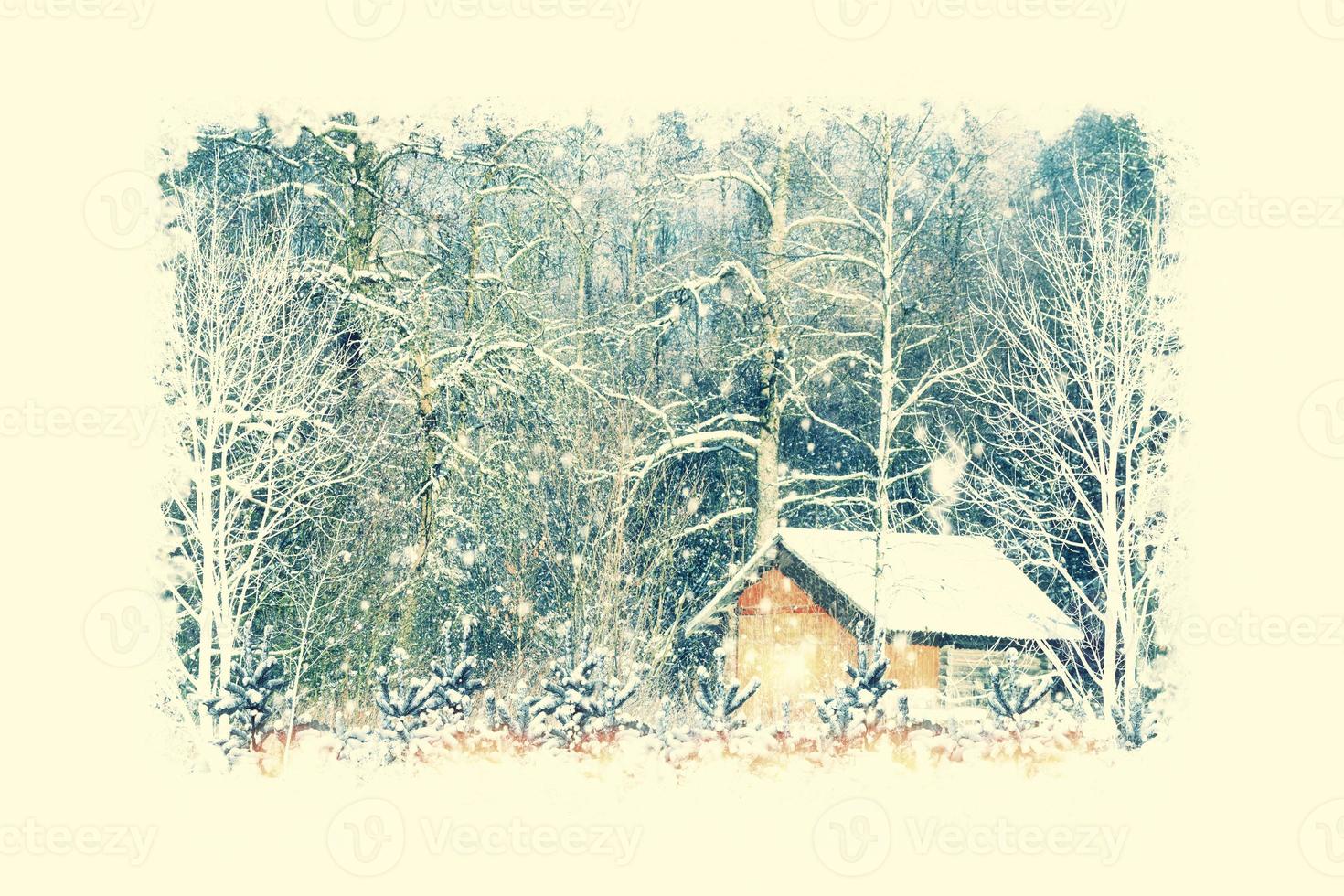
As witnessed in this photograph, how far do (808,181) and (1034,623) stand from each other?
8.63 m

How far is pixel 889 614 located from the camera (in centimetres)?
2045

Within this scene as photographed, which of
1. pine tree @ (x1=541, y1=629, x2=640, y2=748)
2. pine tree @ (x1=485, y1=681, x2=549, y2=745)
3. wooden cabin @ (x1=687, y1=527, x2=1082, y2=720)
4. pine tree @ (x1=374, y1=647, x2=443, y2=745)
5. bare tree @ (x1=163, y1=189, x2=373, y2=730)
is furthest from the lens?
wooden cabin @ (x1=687, y1=527, x2=1082, y2=720)

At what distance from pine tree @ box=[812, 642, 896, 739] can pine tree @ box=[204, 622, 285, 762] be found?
210 inches

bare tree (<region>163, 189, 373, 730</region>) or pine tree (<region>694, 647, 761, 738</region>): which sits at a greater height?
bare tree (<region>163, 189, 373, 730</region>)

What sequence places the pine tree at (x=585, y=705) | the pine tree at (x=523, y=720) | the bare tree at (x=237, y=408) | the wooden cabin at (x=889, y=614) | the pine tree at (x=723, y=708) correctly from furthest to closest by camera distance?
the wooden cabin at (x=889, y=614)
the bare tree at (x=237, y=408)
the pine tree at (x=723, y=708)
the pine tree at (x=523, y=720)
the pine tree at (x=585, y=705)

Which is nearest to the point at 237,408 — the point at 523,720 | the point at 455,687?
the point at 455,687

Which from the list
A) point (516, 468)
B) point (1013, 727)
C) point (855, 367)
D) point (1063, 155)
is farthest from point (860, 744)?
point (1063, 155)

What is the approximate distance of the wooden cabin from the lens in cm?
2062

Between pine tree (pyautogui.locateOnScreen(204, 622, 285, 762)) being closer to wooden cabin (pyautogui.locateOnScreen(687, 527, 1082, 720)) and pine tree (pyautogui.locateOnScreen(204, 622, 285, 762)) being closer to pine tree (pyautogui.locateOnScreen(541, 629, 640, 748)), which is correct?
pine tree (pyautogui.locateOnScreen(541, 629, 640, 748))

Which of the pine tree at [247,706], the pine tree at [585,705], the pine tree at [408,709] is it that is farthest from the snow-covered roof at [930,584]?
the pine tree at [247,706]

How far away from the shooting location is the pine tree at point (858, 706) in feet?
39.1

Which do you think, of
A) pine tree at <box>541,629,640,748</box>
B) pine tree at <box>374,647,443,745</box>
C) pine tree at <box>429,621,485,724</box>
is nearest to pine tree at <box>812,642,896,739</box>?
pine tree at <box>541,629,640,748</box>

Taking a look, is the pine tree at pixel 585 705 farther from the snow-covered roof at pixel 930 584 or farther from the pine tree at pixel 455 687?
the snow-covered roof at pixel 930 584

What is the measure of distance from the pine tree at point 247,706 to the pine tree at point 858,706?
5340mm
